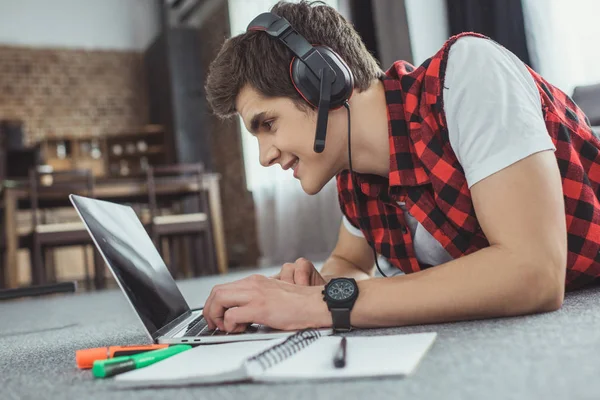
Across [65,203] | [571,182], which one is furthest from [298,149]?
[65,203]

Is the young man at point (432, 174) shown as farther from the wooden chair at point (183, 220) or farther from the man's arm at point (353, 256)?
the wooden chair at point (183, 220)

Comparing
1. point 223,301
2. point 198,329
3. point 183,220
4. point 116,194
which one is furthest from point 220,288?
point 116,194

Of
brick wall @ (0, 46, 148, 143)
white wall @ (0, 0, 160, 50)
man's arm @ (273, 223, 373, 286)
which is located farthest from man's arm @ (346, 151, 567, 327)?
white wall @ (0, 0, 160, 50)

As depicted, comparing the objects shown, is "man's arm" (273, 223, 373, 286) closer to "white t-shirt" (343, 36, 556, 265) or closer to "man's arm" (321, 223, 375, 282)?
"man's arm" (321, 223, 375, 282)

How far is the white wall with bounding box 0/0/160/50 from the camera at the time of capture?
23.9 ft

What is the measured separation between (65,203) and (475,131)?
164 inches

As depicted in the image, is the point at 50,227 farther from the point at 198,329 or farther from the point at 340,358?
the point at 340,358

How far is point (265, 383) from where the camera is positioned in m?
0.63

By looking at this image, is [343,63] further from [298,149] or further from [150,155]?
[150,155]

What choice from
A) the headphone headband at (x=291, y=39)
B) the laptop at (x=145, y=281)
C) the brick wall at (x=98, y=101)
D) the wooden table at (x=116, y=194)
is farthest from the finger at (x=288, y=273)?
the brick wall at (x=98, y=101)

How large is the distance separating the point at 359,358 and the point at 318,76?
0.48 m

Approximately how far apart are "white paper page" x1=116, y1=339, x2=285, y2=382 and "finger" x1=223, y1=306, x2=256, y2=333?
0.04 meters

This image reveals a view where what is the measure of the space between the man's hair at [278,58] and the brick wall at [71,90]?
22.5 feet

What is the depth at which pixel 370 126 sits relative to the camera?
3.54ft
